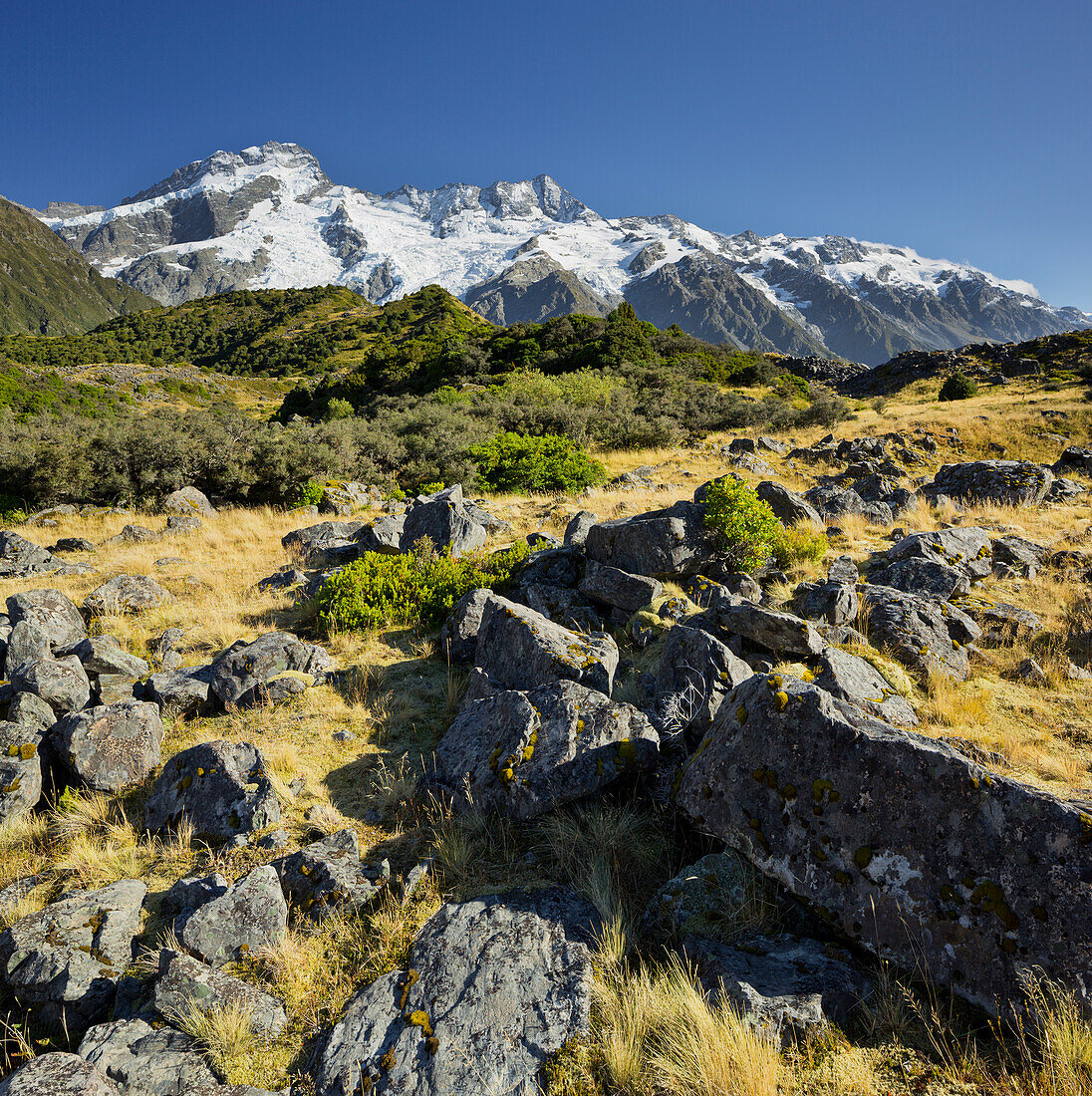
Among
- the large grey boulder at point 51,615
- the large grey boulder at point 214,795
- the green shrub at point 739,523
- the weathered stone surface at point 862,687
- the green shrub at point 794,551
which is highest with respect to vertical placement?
the green shrub at point 739,523

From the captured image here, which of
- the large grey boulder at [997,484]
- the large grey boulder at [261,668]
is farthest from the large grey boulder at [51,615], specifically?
the large grey boulder at [997,484]

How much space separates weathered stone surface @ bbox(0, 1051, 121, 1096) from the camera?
236cm

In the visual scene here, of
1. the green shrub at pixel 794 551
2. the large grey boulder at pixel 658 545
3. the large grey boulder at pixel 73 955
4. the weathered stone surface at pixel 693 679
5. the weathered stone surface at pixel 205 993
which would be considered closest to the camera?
the weathered stone surface at pixel 205 993

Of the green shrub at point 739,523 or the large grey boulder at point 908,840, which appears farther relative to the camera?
the green shrub at point 739,523

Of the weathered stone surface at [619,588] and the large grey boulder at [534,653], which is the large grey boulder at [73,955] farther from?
the weathered stone surface at [619,588]

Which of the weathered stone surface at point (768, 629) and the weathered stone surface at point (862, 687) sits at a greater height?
the weathered stone surface at point (768, 629)

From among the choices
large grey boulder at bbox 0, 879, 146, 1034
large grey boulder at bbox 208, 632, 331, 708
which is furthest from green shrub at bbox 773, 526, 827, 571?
large grey boulder at bbox 0, 879, 146, 1034

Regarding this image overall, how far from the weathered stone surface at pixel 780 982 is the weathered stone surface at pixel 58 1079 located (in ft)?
9.84

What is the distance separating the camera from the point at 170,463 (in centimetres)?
1644

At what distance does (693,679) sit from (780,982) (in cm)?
260

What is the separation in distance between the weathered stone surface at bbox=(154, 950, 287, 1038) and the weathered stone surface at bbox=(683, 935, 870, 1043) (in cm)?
241

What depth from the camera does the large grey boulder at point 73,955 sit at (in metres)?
3.00

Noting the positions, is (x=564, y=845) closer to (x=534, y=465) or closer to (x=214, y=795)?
(x=214, y=795)

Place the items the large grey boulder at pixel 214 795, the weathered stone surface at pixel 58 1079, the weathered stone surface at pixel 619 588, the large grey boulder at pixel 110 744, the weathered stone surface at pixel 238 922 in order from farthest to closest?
1. the weathered stone surface at pixel 619 588
2. the large grey boulder at pixel 110 744
3. the large grey boulder at pixel 214 795
4. the weathered stone surface at pixel 238 922
5. the weathered stone surface at pixel 58 1079
